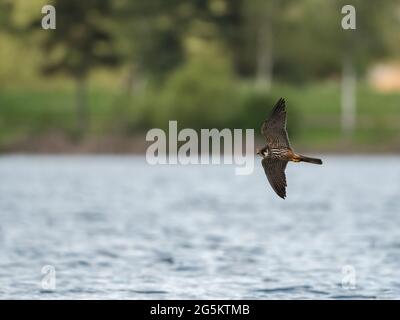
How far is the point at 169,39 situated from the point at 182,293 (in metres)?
59.5

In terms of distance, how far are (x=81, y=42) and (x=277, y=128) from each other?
2441 inches

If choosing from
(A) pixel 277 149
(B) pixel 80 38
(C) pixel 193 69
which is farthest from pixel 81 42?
(A) pixel 277 149

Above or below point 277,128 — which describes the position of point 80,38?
above

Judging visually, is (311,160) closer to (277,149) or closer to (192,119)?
(277,149)

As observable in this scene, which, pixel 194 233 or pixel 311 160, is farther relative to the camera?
pixel 194 233

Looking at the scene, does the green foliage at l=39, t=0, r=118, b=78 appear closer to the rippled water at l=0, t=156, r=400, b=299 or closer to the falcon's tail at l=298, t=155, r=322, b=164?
the rippled water at l=0, t=156, r=400, b=299

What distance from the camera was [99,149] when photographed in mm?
74812

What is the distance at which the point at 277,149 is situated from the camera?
19.5 meters

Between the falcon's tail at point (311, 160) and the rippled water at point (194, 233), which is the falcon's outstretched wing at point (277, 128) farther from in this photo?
the rippled water at point (194, 233)

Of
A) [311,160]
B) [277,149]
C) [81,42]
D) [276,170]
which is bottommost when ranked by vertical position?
[311,160]

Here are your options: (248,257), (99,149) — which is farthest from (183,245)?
(99,149)

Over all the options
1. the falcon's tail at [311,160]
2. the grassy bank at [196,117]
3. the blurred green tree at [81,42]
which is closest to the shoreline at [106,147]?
the grassy bank at [196,117]

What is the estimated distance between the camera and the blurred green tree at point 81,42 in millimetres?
79812

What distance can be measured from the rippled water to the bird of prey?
5289mm
